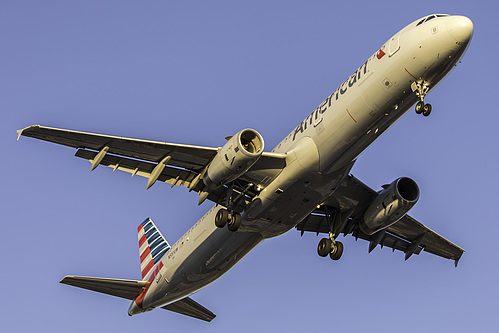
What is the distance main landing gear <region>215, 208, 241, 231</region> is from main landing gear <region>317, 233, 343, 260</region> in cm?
522

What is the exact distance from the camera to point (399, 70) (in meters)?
23.3

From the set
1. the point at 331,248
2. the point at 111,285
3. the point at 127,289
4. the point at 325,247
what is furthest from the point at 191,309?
the point at 331,248

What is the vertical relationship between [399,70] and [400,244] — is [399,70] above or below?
above

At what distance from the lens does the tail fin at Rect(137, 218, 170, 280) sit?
119 ft

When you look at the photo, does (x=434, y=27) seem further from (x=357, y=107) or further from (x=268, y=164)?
(x=268, y=164)

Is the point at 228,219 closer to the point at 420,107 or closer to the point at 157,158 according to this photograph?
the point at 157,158

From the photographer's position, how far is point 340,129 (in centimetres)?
2441

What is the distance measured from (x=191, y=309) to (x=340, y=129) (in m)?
16.5

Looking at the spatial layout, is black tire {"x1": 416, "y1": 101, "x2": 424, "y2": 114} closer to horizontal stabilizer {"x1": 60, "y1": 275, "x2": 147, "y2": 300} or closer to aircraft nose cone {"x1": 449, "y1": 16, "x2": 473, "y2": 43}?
aircraft nose cone {"x1": 449, "y1": 16, "x2": 473, "y2": 43}

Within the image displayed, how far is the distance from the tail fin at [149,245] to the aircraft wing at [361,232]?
8.53m

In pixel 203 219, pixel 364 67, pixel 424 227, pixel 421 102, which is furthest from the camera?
pixel 424 227

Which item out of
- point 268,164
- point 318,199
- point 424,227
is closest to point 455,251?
point 424,227

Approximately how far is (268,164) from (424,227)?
11.5 metres

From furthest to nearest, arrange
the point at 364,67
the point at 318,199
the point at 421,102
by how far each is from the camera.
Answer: the point at 318,199 → the point at 364,67 → the point at 421,102
